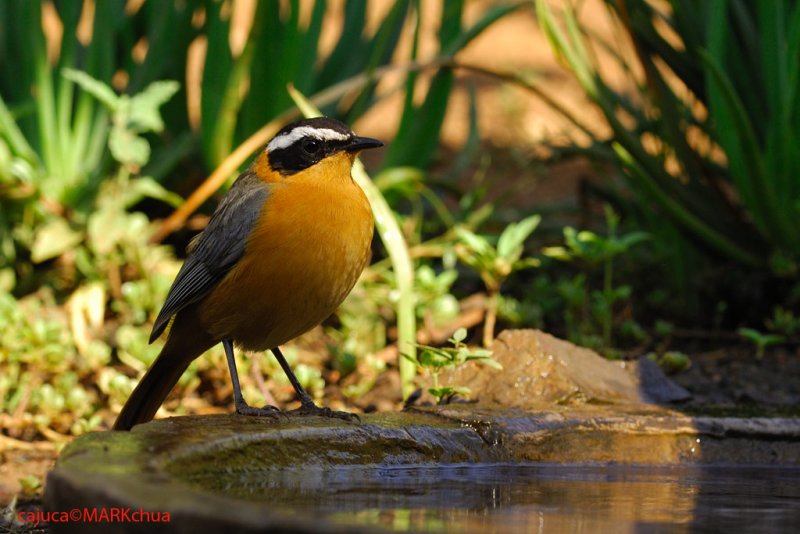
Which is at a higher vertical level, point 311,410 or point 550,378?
point 550,378

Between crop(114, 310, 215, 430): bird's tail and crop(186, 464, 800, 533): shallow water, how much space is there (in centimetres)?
126

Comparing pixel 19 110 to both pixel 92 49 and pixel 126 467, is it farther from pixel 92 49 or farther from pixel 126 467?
pixel 126 467

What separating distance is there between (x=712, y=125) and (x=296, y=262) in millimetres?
2875

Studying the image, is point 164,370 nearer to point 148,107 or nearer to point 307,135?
point 307,135

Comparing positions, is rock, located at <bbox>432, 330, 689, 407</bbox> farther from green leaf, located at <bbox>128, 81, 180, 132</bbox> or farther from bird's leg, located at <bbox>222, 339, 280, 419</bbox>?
green leaf, located at <bbox>128, 81, 180, 132</bbox>

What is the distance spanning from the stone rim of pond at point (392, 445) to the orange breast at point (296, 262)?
0.56 m

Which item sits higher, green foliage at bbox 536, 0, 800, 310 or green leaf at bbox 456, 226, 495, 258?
green foliage at bbox 536, 0, 800, 310

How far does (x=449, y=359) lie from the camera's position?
4359 mm

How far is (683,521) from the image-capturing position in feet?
9.49

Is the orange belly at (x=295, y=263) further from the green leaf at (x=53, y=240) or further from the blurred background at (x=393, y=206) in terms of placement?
the green leaf at (x=53, y=240)

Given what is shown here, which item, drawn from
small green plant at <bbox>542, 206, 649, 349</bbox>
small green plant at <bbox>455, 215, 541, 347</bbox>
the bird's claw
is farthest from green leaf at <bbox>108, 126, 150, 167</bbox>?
the bird's claw

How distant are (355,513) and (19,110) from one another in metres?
4.64

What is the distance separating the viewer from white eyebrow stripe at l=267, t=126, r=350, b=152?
4379 millimetres

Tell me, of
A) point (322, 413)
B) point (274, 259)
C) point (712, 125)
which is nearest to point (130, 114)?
point (274, 259)
